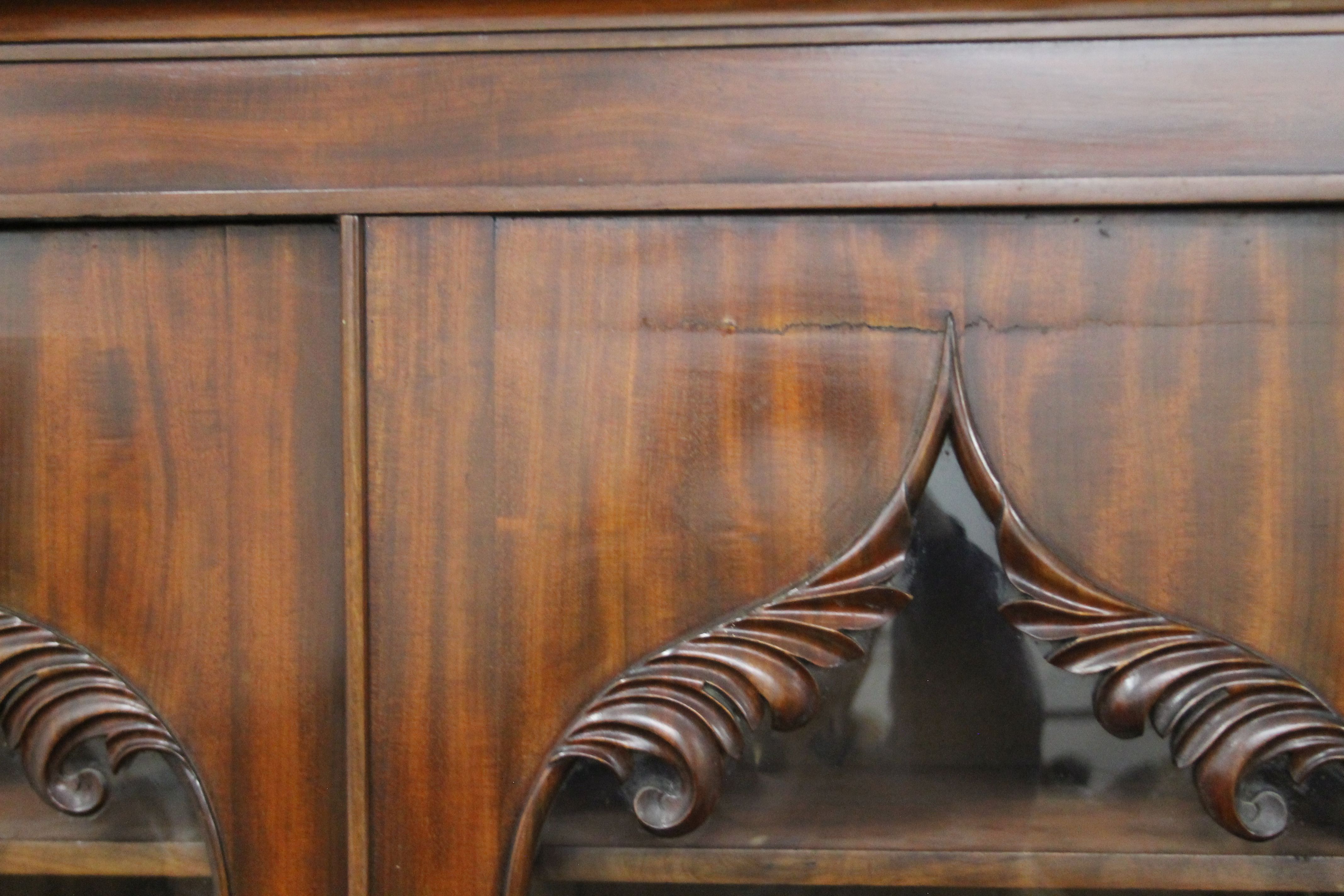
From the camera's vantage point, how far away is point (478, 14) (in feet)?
1.11

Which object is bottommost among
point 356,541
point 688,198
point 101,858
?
point 101,858

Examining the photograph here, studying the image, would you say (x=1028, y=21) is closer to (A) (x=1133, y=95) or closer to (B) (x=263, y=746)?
(A) (x=1133, y=95)

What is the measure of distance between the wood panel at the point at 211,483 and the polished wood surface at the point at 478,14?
7cm

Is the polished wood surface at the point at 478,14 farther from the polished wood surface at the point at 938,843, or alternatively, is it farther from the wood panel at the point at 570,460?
the polished wood surface at the point at 938,843

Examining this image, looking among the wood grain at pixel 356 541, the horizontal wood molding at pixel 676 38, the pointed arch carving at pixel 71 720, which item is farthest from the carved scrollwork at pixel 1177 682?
the pointed arch carving at pixel 71 720

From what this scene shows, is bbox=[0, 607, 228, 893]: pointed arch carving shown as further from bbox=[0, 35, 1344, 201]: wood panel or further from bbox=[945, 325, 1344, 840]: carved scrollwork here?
bbox=[945, 325, 1344, 840]: carved scrollwork

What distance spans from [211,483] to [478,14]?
193 millimetres

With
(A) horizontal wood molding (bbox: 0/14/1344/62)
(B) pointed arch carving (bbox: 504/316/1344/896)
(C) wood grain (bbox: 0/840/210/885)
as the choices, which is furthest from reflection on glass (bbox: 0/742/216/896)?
(A) horizontal wood molding (bbox: 0/14/1344/62)

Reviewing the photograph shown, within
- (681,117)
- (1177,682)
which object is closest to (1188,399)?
(1177,682)

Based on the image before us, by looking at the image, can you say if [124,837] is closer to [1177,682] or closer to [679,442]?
[679,442]

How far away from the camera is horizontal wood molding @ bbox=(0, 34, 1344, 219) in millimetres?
324

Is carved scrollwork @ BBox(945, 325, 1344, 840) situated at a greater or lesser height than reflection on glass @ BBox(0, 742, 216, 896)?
greater

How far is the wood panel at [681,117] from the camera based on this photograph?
32 centimetres

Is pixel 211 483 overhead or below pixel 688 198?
below
